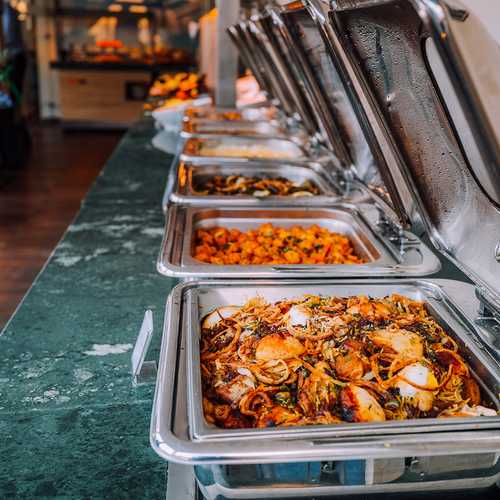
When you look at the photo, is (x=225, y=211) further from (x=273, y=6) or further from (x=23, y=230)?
(x=23, y=230)

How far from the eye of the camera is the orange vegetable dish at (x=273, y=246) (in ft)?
5.08

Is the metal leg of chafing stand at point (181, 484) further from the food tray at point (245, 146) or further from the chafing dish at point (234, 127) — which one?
the chafing dish at point (234, 127)

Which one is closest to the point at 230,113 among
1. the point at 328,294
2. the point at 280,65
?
the point at 280,65

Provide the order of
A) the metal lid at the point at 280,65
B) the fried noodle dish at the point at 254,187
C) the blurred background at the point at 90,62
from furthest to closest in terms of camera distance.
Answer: the blurred background at the point at 90,62
the metal lid at the point at 280,65
the fried noodle dish at the point at 254,187

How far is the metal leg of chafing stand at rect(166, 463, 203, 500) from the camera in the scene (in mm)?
887

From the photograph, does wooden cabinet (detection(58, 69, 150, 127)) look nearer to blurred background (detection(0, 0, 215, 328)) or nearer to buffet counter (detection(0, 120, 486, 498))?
blurred background (detection(0, 0, 215, 328))

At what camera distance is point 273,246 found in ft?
5.36

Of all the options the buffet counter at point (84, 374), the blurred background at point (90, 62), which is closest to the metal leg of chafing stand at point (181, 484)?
the buffet counter at point (84, 374)

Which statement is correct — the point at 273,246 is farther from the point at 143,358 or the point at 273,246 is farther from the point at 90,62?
the point at 90,62

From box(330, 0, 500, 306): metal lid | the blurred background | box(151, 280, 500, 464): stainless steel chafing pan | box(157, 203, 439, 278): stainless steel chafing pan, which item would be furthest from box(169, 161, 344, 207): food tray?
the blurred background

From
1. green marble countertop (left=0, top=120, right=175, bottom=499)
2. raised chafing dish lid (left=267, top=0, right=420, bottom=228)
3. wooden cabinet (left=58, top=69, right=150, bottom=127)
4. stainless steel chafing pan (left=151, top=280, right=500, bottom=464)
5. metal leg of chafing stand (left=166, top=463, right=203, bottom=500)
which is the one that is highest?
raised chafing dish lid (left=267, top=0, right=420, bottom=228)

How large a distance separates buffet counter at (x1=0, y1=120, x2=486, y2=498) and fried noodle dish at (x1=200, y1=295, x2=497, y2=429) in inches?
7.5

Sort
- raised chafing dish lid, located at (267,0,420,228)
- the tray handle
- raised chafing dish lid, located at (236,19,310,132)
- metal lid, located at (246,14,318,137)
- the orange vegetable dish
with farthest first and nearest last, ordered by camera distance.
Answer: raised chafing dish lid, located at (236,19,310,132) → metal lid, located at (246,14,318,137) → raised chafing dish lid, located at (267,0,420,228) → the orange vegetable dish → the tray handle

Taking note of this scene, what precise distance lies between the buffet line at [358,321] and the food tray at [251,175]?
0.11 metres
